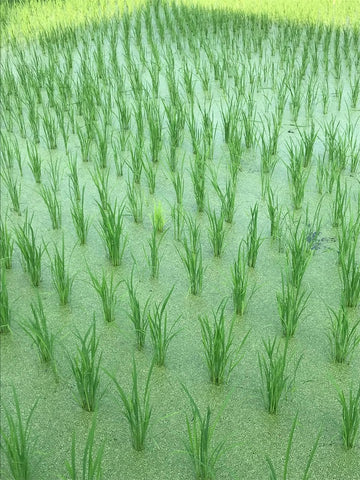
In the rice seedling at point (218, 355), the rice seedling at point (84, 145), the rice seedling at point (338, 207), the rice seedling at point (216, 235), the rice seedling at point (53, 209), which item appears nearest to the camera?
the rice seedling at point (218, 355)

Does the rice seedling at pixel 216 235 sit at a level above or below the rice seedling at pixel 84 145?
below

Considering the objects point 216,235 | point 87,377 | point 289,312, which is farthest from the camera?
point 216,235

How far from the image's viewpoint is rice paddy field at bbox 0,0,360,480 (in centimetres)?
137

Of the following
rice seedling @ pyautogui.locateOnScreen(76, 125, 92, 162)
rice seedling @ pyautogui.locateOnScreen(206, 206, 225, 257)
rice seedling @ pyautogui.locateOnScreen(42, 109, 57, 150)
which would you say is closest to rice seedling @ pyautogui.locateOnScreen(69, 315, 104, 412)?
rice seedling @ pyautogui.locateOnScreen(206, 206, 225, 257)

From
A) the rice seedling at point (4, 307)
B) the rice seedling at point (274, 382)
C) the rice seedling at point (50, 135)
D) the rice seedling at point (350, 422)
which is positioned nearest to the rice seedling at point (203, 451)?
the rice seedling at point (274, 382)

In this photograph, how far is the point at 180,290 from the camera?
6.37 feet

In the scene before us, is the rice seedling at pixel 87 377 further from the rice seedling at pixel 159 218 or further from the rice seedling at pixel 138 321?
the rice seedling at pixel 159 218

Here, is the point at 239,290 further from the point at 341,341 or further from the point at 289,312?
the point at 341,341

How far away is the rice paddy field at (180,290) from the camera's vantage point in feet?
4.49

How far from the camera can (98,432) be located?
4.66 ft

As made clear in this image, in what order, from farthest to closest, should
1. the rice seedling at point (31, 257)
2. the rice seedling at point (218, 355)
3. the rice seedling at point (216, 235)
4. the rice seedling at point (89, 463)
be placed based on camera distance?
the rice seedling at point (216, 235), the rice seedling at point (31, 257), the rice seedling at point (218, 355), the rice seedling at point (89, 463)

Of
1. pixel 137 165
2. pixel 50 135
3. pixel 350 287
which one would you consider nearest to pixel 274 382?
pixel 350 287

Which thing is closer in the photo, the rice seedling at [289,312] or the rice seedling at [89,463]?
the rice seedling at [89,463]

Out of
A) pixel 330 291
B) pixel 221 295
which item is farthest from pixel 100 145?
pixel 330 291
